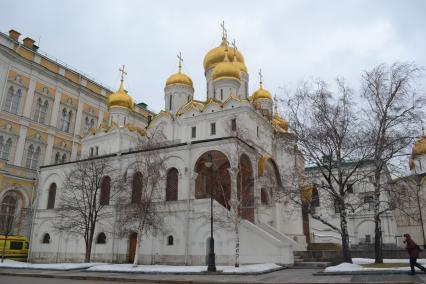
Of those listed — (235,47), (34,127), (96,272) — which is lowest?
(96,272)

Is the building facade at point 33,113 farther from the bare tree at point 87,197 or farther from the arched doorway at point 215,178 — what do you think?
the arched doorway at point 215,178

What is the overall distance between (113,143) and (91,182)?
7.36m

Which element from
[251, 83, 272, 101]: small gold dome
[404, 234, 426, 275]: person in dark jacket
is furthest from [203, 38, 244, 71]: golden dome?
[404, 234, 426, 275]: person in dark jacket

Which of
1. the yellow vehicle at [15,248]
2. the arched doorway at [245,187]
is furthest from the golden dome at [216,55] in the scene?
the yellow vehicle at [15,248]

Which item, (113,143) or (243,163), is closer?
(243,163)

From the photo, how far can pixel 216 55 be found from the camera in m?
34.5

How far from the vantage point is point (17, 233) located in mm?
32031

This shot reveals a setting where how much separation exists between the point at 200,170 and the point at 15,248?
1588 centimetres

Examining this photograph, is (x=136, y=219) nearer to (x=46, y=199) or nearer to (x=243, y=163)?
(x=243, y=163)

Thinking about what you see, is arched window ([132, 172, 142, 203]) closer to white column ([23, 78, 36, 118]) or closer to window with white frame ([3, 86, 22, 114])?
white column ([23, 78, 36, 118])

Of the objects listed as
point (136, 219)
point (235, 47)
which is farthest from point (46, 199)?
point (235, 47)

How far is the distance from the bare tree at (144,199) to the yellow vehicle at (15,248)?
10078 mm

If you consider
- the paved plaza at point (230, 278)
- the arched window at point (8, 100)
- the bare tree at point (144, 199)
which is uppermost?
the arched window at point (8, 100)

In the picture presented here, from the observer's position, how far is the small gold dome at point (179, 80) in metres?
33.8
